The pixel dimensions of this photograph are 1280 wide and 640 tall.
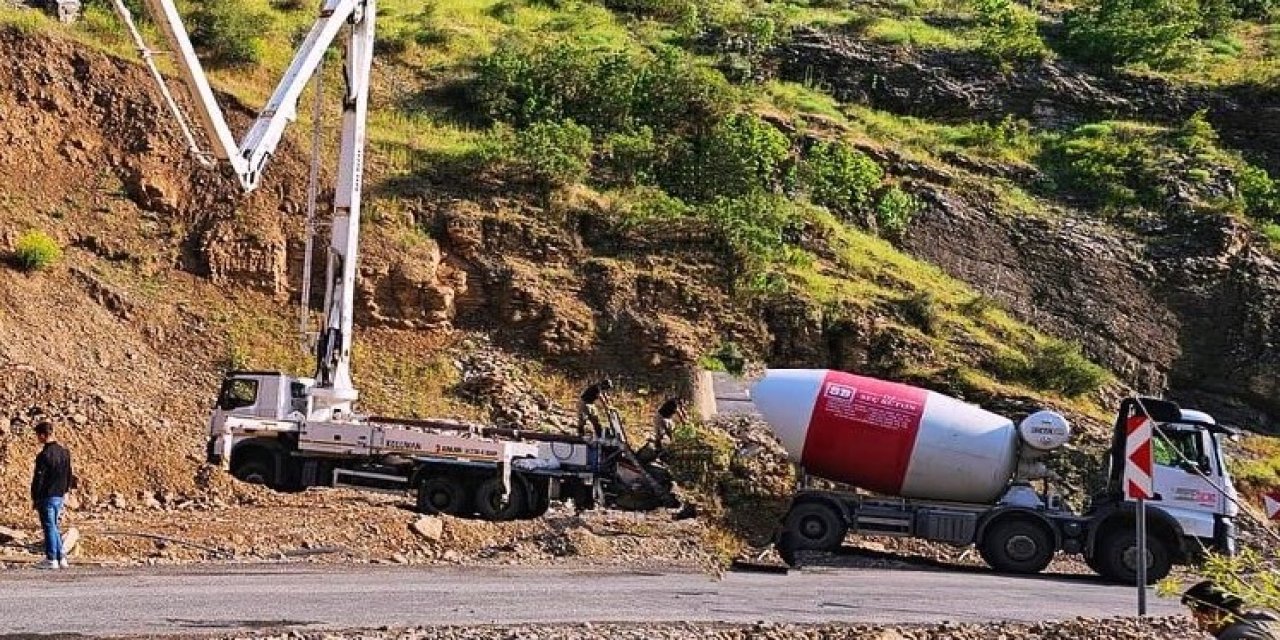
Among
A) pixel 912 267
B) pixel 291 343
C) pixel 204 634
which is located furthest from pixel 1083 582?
pixel 291 343

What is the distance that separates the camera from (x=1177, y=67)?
4284cm

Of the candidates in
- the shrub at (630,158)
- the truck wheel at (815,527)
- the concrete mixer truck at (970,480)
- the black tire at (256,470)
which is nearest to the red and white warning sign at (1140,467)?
the concrete mixer truck at (970,480)

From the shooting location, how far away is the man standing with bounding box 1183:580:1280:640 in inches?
265

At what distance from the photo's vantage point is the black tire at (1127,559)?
18.4m

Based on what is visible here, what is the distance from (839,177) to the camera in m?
34.2

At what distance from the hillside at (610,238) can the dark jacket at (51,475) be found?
246 inches

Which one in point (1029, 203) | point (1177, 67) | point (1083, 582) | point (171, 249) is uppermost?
point (1177, 67)

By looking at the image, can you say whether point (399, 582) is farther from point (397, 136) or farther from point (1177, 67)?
point (1177, 67)

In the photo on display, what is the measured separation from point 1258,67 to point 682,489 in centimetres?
3147

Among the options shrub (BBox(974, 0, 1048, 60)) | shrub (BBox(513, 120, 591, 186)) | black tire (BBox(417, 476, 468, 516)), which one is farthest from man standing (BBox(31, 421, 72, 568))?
shrub (BBox(974, 0, 1048, 60))

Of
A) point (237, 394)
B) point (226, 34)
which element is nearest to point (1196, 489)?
point (237, 394)

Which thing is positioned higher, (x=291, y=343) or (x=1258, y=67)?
(x=1258, y=67)

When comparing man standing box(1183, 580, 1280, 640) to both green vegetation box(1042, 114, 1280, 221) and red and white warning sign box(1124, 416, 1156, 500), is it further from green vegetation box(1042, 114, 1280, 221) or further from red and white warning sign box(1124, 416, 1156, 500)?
green vegetation box(1042, 114, 1280, 221)

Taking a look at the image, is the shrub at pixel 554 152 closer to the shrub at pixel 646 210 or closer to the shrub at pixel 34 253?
the shrub at pixel 646 210
